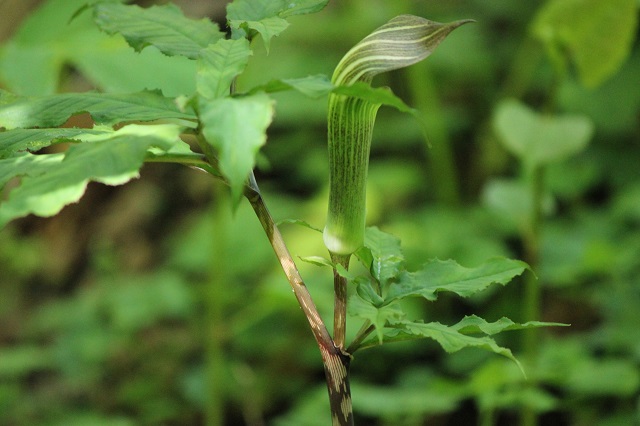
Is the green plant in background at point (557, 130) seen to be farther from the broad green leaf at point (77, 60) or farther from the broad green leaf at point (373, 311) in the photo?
the broad green leaf at point (373, 311)

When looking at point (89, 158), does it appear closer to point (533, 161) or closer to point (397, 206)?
point (533, 161)

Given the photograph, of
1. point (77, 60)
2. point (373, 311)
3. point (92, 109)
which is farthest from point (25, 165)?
point (77, 60)

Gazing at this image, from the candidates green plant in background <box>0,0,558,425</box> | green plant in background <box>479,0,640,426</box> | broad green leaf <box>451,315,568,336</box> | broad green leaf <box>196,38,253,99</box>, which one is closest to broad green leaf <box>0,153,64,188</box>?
green plant in background <box>0,0,558,425</box>

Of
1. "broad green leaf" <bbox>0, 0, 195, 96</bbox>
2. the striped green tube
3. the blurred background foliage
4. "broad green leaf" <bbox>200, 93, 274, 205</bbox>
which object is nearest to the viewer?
"broad green leaf" <bbox>200, 93, 274, 205</bbox>

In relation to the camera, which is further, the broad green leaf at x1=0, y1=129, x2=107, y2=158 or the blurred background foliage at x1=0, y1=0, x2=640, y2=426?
the blurred background foliage at x1=0, y1=0, x2=640, y2=426

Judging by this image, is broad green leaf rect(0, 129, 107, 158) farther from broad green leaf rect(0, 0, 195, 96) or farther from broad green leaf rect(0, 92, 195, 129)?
broad green leaf rect(0, 0, 195, 96)

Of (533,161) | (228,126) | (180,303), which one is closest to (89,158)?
(228,126)
